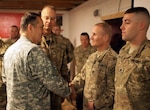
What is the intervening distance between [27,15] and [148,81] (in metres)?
1.14

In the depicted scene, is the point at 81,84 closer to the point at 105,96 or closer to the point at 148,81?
the point at 105,96

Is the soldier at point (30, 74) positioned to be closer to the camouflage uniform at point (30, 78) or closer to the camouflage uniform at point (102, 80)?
the camouflage uniform at point (30, 78)

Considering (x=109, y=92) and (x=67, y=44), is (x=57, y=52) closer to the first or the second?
(x=67, y=44)

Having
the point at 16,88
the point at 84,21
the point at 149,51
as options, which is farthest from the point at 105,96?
the point at 84,21

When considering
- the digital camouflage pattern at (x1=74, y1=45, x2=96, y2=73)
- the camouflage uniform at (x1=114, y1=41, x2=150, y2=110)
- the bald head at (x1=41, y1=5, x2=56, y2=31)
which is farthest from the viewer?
the digital camouflage pattern at (x1=74, y1=45, x2=96, y2=73)

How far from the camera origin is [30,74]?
2.02m

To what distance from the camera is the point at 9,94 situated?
218 cm

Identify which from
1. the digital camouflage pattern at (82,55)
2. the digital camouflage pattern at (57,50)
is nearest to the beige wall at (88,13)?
the digital camouflage pattern at (82,55)

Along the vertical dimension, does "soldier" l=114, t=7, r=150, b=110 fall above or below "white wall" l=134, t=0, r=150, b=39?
below

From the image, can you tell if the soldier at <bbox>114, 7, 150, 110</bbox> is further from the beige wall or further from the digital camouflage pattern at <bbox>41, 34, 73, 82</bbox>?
the beige wall

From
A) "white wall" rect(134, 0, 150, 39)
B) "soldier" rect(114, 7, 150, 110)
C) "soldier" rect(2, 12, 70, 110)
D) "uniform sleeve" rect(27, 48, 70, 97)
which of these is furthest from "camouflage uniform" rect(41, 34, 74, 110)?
"white wall" rect(134, 0, 150, 39)

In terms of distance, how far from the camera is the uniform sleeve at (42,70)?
78.3 inches

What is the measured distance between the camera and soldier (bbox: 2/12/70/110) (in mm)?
1996

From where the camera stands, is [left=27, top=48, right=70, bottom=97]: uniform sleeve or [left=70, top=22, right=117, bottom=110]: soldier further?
[left=70, top=22, right=117, bottom=110]: soldier
